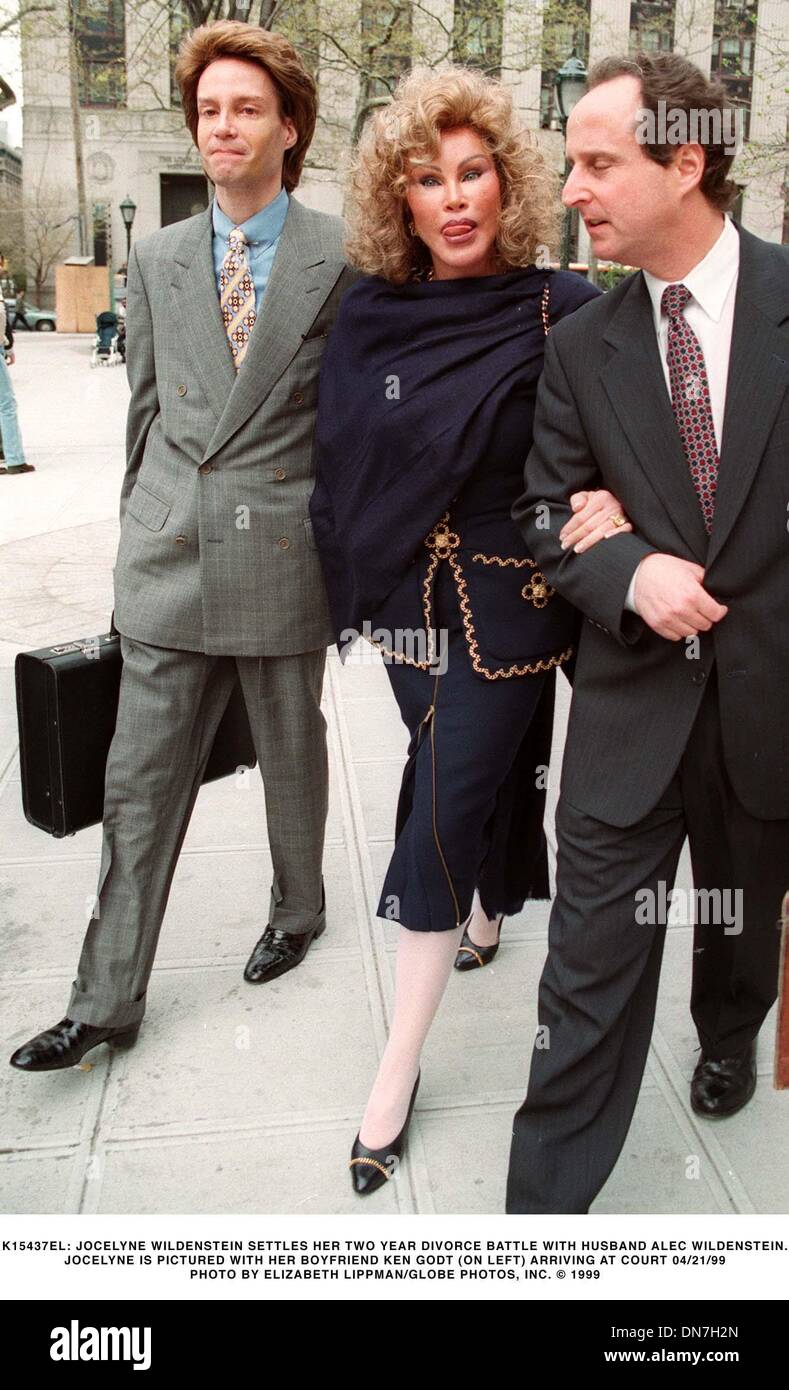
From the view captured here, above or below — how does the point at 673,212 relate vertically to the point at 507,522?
above

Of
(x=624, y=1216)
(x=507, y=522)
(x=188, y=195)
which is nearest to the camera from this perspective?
(x=624, y=1216)

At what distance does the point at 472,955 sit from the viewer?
346 centimetres

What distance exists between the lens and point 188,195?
4978cm

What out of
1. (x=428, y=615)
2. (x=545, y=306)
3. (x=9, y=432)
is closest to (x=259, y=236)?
(x=545, y=306)

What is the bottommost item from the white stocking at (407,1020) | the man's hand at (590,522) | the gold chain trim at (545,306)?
the white stocking at (407,1020)

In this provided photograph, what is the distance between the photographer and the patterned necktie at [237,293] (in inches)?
114

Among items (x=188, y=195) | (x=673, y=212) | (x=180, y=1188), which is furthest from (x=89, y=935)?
(x=188, y=195)

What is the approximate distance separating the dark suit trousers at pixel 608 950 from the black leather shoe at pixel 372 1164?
33cm

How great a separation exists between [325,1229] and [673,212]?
1.84 metres

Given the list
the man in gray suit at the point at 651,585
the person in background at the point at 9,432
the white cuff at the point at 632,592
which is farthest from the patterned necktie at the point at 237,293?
the person in background at the point at 9,432

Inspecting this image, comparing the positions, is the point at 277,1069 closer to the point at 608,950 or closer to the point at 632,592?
the point at 608,950

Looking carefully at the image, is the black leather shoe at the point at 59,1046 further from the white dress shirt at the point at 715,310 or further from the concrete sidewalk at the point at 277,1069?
the white dress shirt at the point at 715,310

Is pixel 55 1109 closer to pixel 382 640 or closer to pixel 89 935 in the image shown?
pixel 89 935

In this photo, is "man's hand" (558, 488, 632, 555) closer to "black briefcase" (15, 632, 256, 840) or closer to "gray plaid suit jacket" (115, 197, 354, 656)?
"gray plaid suit jacket" (115, 197, 354, 656)
